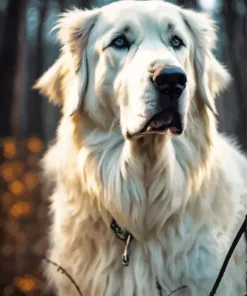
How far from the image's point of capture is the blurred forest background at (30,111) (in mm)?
1829

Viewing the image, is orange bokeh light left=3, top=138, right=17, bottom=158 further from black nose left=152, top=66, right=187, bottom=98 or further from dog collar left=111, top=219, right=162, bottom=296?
black nose left=152, top=66, right=187, bottom=98

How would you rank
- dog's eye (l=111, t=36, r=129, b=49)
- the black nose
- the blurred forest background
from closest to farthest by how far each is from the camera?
1. the black nose
2. dog's eye (l=111, t=36, r=129, b=49)
3. the blurred forest background

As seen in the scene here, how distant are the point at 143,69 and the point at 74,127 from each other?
1.03 ft

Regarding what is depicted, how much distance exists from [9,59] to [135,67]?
0.54 m

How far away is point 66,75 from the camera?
67.8 inches

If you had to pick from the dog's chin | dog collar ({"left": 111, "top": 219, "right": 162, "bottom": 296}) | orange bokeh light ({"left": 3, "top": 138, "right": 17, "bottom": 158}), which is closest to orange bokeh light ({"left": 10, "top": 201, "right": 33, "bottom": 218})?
orange bokeh light ({"left": 3, "top": 138, "right": 17, "bottom": 158})

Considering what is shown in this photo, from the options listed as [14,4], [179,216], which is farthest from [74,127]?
[14,4]

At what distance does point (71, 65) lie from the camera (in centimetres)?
170

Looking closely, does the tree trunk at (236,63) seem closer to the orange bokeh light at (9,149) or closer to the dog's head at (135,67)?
the dog's head at (135,67)

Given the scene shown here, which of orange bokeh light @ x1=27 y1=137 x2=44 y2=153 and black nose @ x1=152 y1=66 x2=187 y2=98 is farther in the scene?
orange bokeh light @ x1=27 y1=137 x2=44 y2=153

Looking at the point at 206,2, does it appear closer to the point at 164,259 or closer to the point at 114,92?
the point at 114,92

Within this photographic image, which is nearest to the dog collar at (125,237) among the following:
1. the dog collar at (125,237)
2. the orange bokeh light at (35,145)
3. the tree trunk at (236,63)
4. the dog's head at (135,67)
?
the dog collar at (125,237)

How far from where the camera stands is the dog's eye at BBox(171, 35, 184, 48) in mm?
1606

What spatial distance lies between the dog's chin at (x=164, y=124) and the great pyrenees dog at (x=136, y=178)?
78 mm
